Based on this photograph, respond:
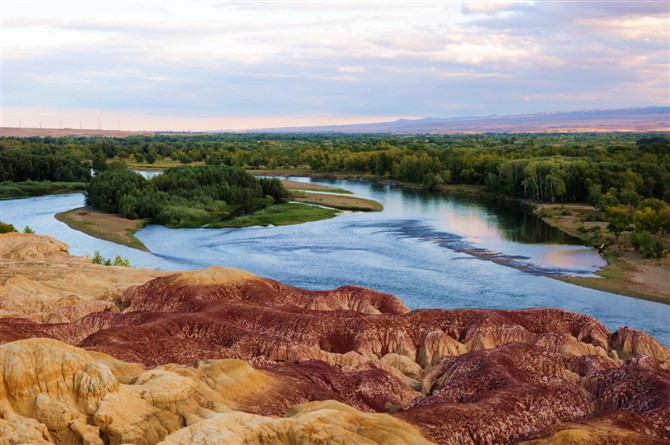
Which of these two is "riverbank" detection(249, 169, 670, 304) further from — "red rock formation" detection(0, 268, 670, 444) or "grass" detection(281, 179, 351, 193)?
"grass" detection(281, 179, 351, 193)

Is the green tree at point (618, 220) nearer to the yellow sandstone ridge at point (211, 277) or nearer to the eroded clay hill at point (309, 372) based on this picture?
the eroded clay hill at point (309, 372)

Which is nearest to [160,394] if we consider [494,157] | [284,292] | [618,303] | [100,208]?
[284,292]

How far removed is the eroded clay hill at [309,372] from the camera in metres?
17.0

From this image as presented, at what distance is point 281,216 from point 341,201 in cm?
1687

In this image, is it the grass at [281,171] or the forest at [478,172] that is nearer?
the forest at [478,172]

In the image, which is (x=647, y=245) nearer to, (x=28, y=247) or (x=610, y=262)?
(x=610, y=262)

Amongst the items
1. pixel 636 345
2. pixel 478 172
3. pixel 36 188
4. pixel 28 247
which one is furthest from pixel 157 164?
pixel 636 345

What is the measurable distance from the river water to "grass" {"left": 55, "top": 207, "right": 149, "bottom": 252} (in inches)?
61.8

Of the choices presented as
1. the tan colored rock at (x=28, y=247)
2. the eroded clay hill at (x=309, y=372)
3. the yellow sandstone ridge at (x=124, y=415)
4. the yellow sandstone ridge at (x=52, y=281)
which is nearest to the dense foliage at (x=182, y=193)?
the tan colored rock at (x=28, y=247)

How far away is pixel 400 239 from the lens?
77.5 metres

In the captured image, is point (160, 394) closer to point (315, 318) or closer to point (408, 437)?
point (408, 437)

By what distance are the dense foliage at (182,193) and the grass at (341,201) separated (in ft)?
12.6

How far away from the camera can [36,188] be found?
4870 inches

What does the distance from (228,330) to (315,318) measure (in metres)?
4.39
